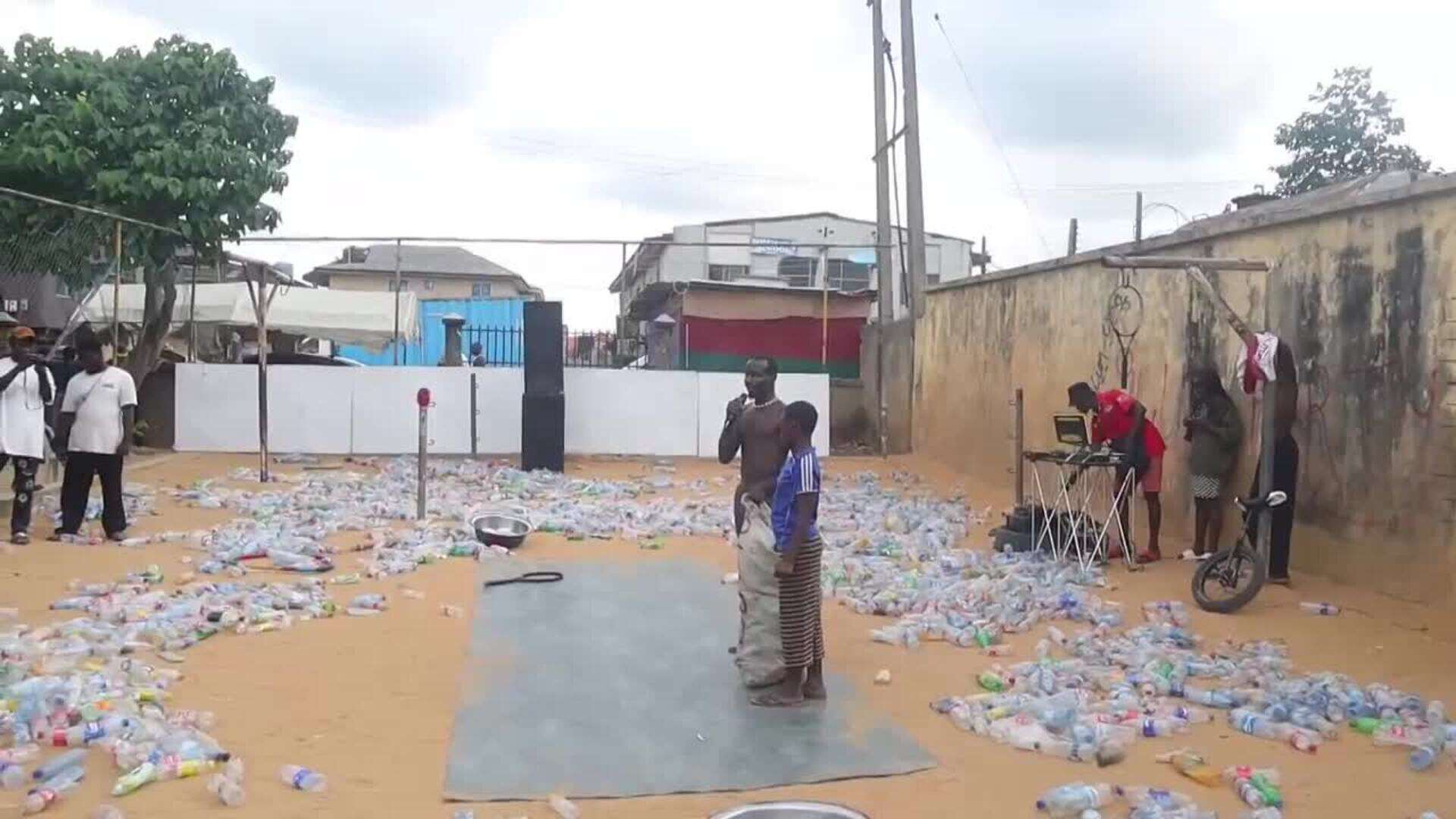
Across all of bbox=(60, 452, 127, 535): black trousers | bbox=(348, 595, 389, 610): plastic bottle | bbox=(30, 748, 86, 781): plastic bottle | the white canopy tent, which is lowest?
bbox=(30, 748, 86, 781): plastic bottle

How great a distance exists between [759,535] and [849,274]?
1161 inches

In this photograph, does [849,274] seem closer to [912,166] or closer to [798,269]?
[798,269]

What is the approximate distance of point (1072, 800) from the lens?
4.51 meters

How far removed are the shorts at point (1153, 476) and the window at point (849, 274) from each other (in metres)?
23.5

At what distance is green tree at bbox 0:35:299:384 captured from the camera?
46.1 feet

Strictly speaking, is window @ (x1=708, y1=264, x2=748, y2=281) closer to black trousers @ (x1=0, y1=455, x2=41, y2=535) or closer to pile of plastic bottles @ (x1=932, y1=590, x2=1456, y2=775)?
black trousers @ (x1=0, y1=455, x2=41, y2=535)

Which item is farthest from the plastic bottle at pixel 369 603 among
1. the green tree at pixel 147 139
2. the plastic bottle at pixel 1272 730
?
the green tree at pixel 147 139

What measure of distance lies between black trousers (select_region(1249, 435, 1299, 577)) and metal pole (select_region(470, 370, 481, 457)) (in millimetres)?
11710

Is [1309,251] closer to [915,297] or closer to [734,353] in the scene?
[915,297]

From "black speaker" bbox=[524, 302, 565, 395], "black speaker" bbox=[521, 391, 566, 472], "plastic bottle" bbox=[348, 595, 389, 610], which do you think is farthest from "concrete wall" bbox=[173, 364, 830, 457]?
"plastic bottle" bbox=[348, 595, 389, 610]

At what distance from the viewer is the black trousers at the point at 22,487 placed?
924 centimetres

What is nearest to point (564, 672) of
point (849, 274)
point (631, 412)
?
point (631, 412)

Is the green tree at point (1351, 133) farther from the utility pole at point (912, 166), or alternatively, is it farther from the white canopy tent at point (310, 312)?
the white canopy tent at point (310, 312)

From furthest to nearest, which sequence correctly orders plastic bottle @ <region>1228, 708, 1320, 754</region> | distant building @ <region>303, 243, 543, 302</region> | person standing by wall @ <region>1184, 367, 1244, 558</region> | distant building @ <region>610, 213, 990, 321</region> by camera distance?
distant building @ <region>303, 243, 543, 302</region> < distant building @ <region>610, 213, 990, 321</region> < person standing by wall @ <region>1184, 367, 1244, 558</region> < plastic bottle @ <region>1228, 708, 1320, 754</region>
